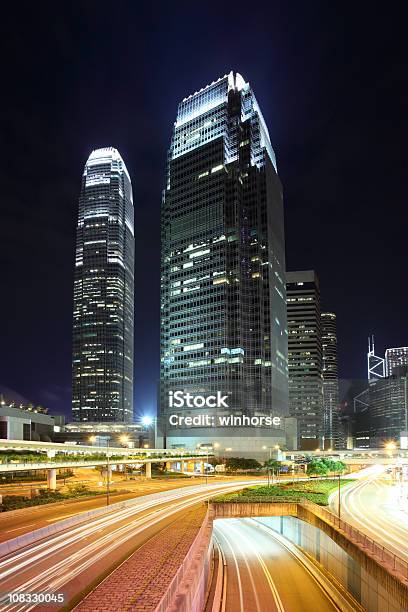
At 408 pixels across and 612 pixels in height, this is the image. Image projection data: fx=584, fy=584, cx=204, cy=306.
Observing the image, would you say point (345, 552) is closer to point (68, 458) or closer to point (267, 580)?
point (267, 580)

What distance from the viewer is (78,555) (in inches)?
1593

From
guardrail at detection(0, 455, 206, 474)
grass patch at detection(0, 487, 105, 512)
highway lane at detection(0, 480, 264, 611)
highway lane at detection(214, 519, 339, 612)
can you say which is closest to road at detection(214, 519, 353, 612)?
highway lane at detection(214, 519, 339, 612)

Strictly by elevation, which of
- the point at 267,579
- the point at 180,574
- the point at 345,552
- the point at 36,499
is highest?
the point at 180,574

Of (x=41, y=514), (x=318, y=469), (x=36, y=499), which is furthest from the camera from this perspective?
(x=318, y=469)

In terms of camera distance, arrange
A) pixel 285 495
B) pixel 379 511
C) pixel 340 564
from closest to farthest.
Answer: pixel 340 564 → pixel 285 495 → pixel 379 511

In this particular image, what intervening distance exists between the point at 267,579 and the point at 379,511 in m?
31.9

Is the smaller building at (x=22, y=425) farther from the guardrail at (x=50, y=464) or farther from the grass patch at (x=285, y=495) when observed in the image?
the grass patch at (x=285, y=495)

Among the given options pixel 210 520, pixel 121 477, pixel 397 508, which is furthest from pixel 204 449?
pixel 210 520

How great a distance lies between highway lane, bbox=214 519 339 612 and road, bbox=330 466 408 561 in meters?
8.15

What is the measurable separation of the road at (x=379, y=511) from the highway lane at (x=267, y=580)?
321 inches

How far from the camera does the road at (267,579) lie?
43147 millimetres

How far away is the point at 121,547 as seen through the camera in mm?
44062

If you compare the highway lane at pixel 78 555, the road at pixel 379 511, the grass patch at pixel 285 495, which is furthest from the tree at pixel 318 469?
the highway lane at pixel 78 555

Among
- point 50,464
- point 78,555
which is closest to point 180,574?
point 78,555
